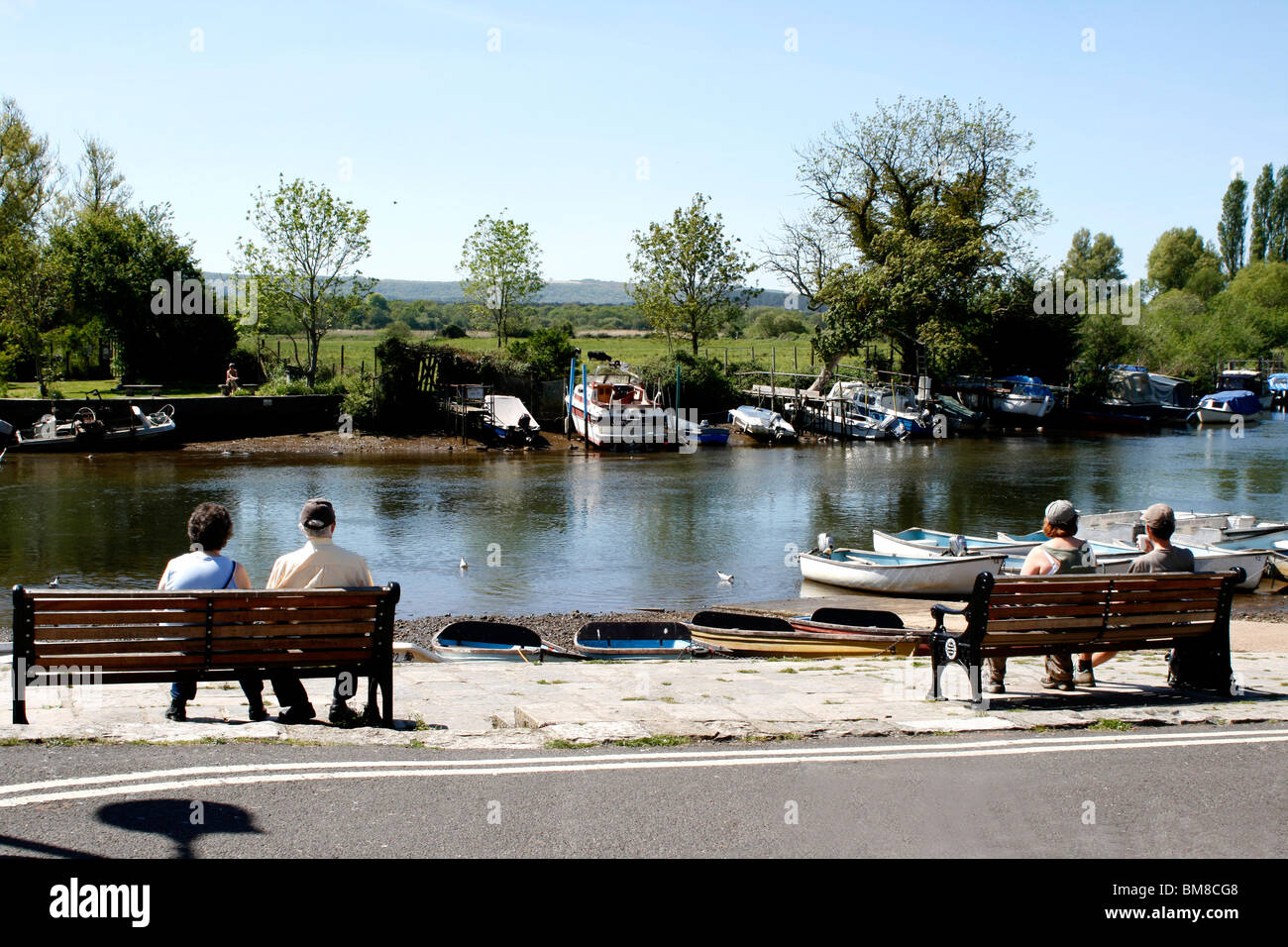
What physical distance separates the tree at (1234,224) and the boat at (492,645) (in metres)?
135

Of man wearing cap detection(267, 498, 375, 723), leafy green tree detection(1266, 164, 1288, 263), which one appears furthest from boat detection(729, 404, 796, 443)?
leafy green tree detection(1266, 164, 1288, 263)

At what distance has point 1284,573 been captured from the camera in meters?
23.6

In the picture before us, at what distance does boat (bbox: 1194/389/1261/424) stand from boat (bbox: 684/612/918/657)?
64.7 meters

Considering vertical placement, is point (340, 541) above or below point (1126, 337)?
below

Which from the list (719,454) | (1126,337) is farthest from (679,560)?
(1126,337)

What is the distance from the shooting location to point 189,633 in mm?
7566

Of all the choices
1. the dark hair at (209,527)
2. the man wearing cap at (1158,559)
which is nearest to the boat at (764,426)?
the man wearing cap at (1158,559)

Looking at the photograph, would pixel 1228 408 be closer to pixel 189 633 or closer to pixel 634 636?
pixel 634 636

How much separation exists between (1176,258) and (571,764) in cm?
14459

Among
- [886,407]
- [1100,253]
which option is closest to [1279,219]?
[1100,253]

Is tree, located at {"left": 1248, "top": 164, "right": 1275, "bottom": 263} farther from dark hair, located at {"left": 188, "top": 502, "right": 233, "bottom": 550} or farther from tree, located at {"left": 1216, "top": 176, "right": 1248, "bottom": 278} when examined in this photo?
dark hair, located at {"left": 188, "top": 502, "right": 233, "bottom": 550}

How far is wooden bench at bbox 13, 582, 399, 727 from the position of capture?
744 cm
